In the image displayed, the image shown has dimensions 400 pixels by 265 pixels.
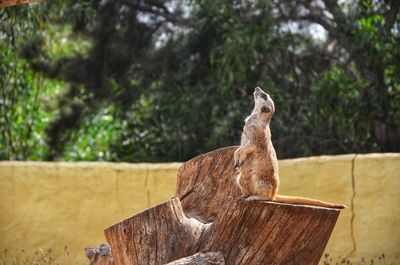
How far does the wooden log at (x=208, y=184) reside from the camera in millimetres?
5430

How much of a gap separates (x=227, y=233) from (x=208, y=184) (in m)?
0.81

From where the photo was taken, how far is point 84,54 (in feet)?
39.1

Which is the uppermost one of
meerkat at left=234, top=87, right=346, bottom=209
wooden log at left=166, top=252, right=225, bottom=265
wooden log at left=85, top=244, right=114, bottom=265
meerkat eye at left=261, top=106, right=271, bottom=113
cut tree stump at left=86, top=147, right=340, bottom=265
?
meerkat eye at left=261, top=106, right=271, bottom=113

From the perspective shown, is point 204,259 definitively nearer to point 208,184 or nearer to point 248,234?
point 248,234

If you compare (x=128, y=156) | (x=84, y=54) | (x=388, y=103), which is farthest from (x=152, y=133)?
(x=388, y=103)

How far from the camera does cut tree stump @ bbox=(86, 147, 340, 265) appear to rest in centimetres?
462

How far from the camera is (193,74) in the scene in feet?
37.9

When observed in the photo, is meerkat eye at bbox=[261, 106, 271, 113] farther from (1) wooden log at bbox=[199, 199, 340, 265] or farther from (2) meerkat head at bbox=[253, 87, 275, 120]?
(1) wooden log at bbox=[199, 199, 340, 265]

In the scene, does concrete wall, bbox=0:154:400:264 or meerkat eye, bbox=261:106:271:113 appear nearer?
meerkat eye, bbox=261:106:271:113

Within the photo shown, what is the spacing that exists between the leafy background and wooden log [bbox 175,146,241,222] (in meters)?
4.56

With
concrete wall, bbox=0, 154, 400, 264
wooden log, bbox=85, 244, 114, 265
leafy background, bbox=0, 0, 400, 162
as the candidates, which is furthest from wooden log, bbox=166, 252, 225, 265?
leafy background, bbox=0, 0, 400, 162

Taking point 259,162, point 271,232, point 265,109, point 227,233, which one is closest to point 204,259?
point 227,233

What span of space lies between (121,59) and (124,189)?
12.5 ft

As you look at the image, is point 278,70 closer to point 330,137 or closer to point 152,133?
point 330,137
